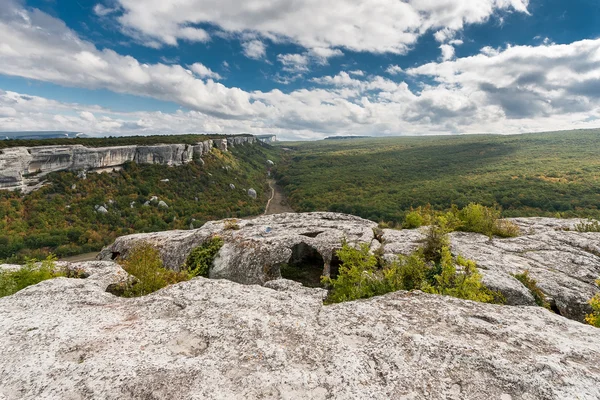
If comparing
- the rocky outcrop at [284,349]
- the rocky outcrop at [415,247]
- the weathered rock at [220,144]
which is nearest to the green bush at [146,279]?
the rocky outcrop at [284,349]

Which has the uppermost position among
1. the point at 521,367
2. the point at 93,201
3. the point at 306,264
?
the point at 521,367

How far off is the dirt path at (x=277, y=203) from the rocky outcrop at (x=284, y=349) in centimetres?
6527

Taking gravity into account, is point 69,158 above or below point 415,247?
above

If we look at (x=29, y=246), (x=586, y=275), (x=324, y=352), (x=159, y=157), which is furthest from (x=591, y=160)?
(x=29, y=246)

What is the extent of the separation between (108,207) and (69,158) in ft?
48.4

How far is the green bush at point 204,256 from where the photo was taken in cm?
1330

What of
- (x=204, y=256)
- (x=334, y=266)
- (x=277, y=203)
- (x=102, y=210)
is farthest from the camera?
(x=277, y=203)

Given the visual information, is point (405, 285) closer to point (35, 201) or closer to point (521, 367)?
point (521, 367)

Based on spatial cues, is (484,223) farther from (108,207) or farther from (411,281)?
(108,207)

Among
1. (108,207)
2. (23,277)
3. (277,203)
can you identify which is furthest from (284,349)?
(277,203)

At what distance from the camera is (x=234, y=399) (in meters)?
3.45

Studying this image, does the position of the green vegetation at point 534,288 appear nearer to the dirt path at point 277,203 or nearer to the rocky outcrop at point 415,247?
the rocky outcrop at point 415,247

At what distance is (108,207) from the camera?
180 feet

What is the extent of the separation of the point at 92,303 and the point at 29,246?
5206cm
